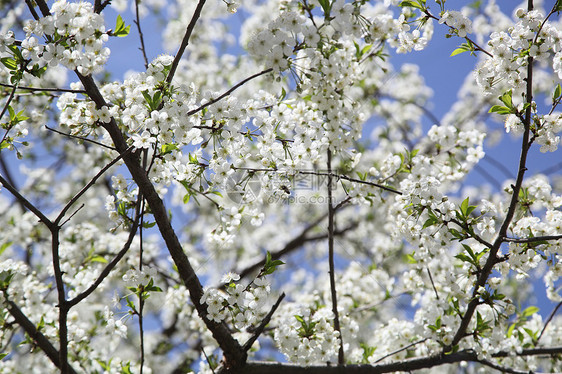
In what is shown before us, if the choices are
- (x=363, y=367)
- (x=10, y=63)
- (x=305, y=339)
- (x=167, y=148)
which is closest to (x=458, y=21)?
(x=167, y=148)

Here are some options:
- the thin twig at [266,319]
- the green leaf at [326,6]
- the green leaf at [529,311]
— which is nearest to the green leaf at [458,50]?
the green leaf at [326,6]

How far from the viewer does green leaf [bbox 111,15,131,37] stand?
2963 mm

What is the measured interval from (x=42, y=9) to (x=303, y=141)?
1.98 m

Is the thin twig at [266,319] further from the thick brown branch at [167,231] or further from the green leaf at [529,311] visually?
the green leaf at [529,311]

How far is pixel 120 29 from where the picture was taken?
9.81 ft

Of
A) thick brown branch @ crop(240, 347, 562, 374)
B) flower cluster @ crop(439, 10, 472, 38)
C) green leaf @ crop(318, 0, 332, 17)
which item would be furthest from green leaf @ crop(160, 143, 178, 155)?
flower cluster @ crop(439, 10, 472, 38)

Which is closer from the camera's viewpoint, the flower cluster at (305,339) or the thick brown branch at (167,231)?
the thick brown branch at (167,231)

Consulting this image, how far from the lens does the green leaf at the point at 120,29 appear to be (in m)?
2.96

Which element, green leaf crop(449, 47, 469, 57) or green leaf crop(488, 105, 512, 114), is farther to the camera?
green leaf crop(449, 47, 469, 57)

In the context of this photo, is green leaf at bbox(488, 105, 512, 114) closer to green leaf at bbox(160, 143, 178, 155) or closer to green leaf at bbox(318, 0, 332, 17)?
green leaf at bbox(318, 0, 332, 17)

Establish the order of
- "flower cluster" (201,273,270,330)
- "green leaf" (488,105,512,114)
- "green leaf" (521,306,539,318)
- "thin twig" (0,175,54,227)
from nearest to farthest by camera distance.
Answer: "thin twig" (0,175,54,227), "green leaf" (488,105,512,114), "flower cluster" (201,273,270,330), "green leaf" (521,306,539,318)

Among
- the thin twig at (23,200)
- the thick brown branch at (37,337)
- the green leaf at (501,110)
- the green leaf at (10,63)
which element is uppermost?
the green leaf at (10,63)

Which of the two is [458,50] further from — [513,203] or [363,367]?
[363,367]

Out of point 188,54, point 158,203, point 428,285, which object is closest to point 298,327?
point 158,203
